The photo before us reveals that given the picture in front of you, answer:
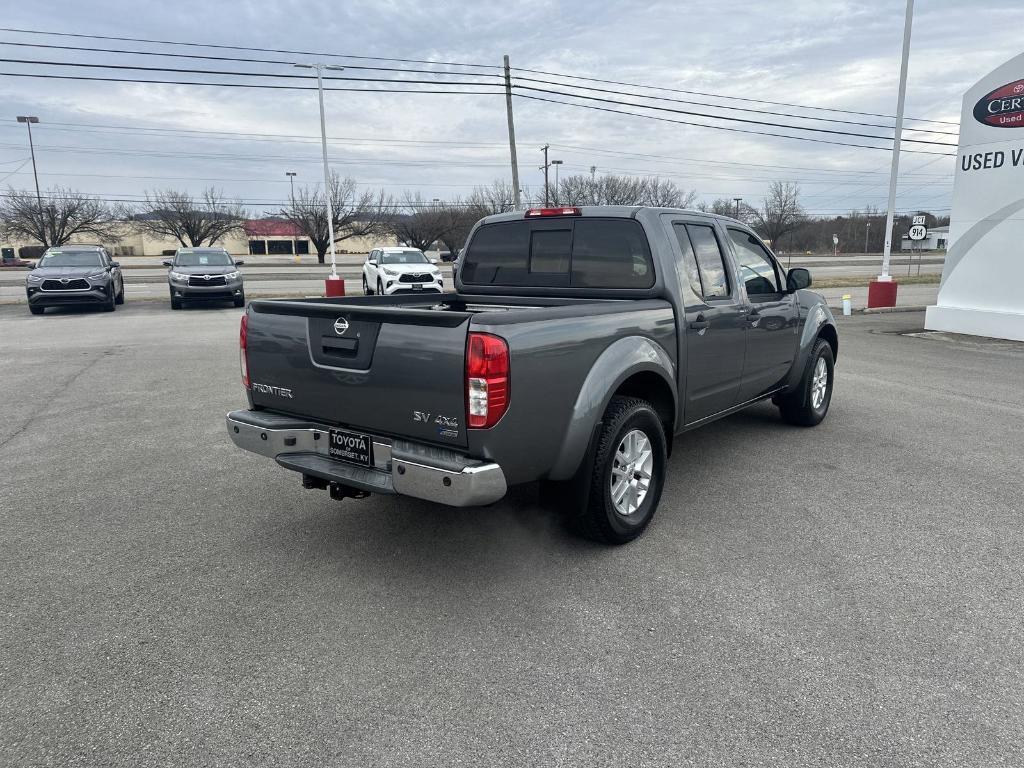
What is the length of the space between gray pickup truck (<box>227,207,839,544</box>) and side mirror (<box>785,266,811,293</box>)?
1.45 feet

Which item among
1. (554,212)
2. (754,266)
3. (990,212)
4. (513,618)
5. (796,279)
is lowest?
(513,618)

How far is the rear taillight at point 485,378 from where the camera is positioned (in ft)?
9.98

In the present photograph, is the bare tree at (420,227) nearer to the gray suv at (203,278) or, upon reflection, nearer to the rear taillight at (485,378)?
the gray suv at (203,278)

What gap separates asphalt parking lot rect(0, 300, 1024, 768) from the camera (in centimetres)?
242

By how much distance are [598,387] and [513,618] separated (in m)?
1.22

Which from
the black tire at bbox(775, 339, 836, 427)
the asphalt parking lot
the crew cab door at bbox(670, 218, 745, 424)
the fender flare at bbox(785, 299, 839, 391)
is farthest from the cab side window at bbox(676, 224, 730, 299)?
the black tire at bbox(775, 339, 836, 427)

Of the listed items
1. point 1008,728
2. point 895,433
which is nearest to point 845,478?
point 895,433

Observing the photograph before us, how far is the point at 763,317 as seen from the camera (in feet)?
17.8

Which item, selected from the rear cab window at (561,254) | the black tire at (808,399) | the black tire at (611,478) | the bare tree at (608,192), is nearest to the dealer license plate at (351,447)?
the black tire at (611,478)

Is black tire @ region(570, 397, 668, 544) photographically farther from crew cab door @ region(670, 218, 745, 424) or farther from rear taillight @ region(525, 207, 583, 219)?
rear taillight @ region(525, 207, 583, 219)

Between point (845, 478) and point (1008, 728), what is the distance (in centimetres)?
284

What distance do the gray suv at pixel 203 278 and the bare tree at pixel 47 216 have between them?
50394 millimetres

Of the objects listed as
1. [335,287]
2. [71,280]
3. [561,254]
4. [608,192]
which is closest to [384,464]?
[561,254]

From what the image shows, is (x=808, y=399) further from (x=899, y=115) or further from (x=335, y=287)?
(x=335, y=287)
